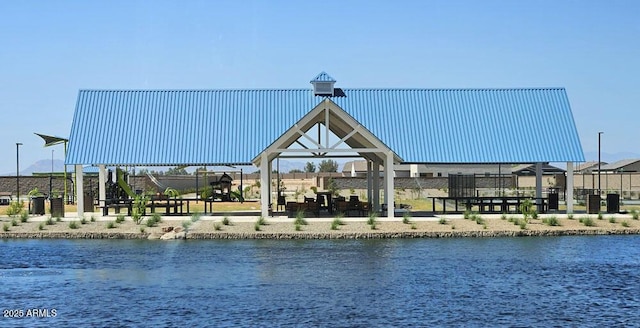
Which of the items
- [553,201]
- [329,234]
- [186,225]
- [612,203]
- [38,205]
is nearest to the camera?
[329,234]

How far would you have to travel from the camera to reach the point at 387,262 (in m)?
24.6

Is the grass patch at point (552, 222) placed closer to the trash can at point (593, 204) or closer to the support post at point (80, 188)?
the trash can at point (593, 204)

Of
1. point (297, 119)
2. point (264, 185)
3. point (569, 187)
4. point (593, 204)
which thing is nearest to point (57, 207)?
point (264, 185)

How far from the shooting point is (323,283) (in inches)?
829

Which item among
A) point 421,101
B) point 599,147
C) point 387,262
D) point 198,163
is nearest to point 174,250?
point 387,262

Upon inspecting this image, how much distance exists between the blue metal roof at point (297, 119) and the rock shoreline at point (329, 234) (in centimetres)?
579

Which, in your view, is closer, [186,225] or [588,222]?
[186,225]

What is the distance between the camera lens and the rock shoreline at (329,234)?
1231 inches

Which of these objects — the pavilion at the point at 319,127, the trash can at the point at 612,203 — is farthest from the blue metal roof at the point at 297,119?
the trash can at the point at 612,203

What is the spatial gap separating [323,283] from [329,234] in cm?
1032

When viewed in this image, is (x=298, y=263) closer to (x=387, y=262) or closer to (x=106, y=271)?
(x=387, y=262)

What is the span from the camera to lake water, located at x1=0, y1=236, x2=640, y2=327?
1716cm

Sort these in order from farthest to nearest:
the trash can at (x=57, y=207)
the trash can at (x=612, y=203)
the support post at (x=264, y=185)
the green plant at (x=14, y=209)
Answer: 1. the green plant at (x=14, y=209)
2. the trash can at (x=612, y=203)
3. the trash can at (x=57, y=207)
4. the support post at (x=264, y=185)

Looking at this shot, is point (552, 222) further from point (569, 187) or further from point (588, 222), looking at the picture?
point (569, 187)
